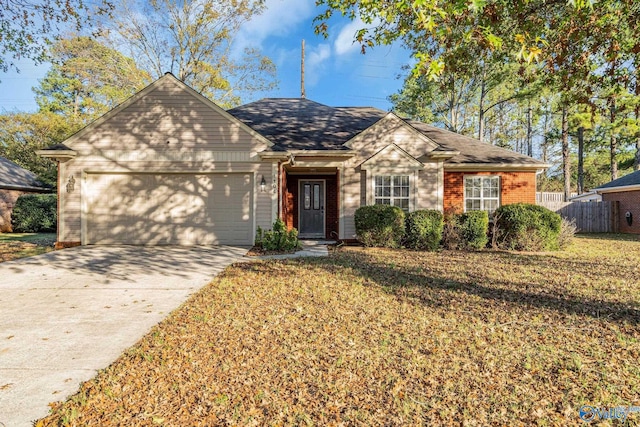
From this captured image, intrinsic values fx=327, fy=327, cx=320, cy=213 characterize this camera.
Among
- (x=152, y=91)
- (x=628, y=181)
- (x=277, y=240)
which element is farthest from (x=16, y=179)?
(x=628, y=181)

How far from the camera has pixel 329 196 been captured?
41.7 ft

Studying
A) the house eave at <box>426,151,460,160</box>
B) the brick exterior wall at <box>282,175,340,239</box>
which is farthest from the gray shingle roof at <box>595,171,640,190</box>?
the brick exterior wall at <box>282,175,340,239</box>

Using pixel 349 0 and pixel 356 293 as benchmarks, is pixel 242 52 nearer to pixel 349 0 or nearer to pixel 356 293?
pixel 349 0

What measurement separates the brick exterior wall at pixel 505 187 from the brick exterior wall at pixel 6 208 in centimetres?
2025

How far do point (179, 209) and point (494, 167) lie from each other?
11.3 metres

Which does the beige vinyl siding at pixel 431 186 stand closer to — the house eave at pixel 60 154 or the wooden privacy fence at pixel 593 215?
the wooden privacy fence at pixel 593 215

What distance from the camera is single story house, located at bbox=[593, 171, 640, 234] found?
53.7 ft

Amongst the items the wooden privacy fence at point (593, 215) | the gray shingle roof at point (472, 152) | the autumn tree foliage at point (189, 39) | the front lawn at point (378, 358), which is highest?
the autumn tree foliage at point (189, 39)

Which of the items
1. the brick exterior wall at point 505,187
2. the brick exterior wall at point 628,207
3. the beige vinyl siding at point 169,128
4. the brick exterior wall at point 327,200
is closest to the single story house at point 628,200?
the brick exterior wall at point 628,207

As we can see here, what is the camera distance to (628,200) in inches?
666

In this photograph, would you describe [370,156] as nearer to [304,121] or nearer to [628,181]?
[304,121]

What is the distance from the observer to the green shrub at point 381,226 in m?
9.91

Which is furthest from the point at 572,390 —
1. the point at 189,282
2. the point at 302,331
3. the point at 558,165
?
the point at 558,165

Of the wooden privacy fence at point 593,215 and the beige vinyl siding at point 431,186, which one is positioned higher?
the beige vinyl siding at point 431,186
